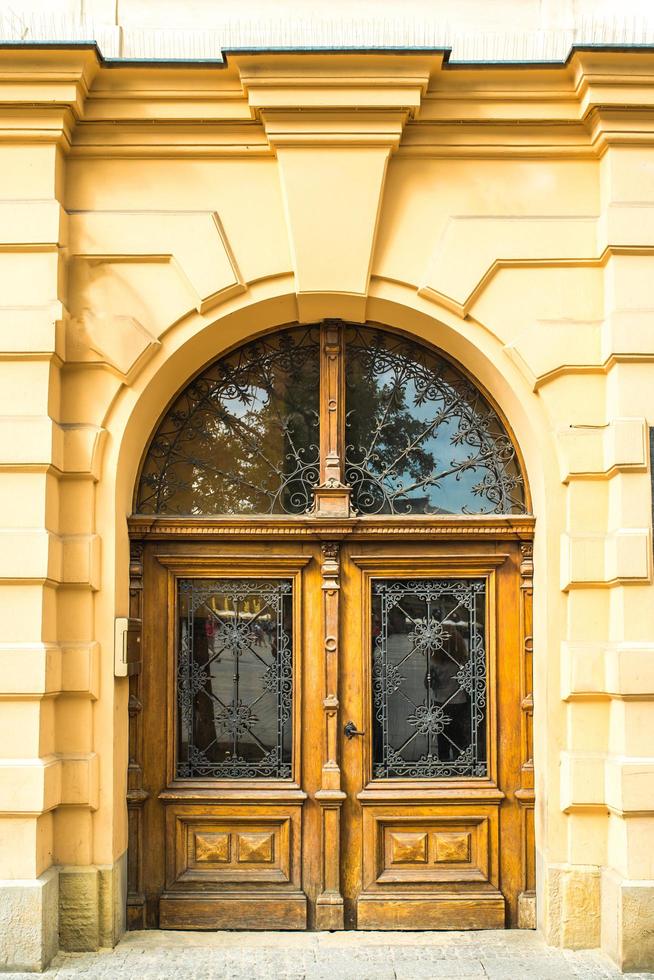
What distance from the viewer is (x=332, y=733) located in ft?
20.0

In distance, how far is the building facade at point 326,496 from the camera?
18.5ft

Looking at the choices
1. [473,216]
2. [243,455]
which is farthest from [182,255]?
[473,216]

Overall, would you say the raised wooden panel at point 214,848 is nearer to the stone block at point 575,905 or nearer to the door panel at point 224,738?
the door panel at point 224,738

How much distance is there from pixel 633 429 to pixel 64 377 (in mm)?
3263

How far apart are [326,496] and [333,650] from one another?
933 mm

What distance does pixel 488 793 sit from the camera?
6.07 metres

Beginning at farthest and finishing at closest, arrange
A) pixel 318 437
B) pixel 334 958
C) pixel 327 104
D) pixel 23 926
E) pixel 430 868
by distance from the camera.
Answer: pixel 318 437 < pixel 430 868 < pixel 327 104 < pixel 334 958 < pixel 23 926

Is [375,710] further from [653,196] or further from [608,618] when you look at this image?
[653,196]

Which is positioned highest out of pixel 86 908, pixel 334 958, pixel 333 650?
pixel 333 650

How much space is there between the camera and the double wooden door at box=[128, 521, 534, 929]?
607cm

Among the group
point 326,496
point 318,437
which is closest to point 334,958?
point 326,496

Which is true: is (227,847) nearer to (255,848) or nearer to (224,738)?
(255,848)

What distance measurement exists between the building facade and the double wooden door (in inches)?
0.8

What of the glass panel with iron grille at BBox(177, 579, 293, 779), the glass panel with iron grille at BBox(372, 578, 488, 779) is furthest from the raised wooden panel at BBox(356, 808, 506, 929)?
the glass panel with iron grille at BBox(177, 579, 293, 779)
